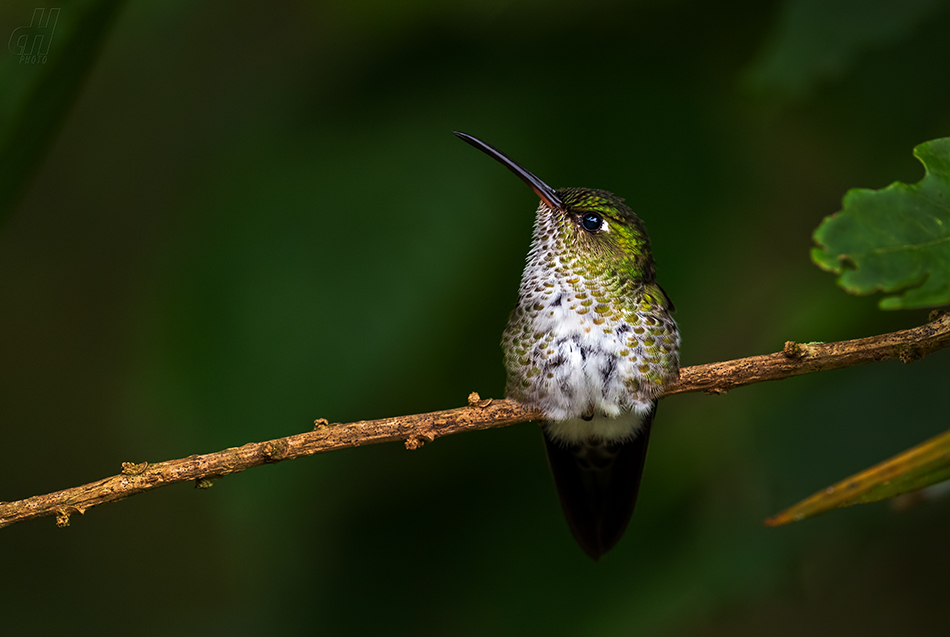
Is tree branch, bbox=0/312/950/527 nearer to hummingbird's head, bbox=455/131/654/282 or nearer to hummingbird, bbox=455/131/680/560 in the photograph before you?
hummingbird, bbox=455/131/680/560

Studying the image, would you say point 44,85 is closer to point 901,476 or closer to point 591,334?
point 591,334

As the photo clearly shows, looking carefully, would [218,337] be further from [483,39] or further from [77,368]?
[77,368]

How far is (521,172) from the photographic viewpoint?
2.11m

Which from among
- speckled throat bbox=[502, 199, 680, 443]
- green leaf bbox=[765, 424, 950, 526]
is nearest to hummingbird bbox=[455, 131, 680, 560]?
speckled throat bbox=[502, 199, 680, 443]

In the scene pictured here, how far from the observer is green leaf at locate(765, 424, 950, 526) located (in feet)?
4.27

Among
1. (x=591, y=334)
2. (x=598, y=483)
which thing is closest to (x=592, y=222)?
(x=591, y=334)

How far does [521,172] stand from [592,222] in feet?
0.85

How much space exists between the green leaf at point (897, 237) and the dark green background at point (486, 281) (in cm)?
83

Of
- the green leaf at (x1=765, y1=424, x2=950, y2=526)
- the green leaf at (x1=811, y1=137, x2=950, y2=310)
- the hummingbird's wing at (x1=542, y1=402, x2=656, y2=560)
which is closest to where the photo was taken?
the green leaf at (x1=811, y1=137, x2=950, y2=310)

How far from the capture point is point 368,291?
6.68 ft

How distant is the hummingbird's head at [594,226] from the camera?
82.8 inches

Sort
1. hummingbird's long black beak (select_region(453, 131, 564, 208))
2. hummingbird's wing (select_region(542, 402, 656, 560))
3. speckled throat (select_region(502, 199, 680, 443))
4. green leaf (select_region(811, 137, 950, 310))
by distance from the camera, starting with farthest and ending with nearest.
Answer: hummingbird's wing (select_region(542, 402, 656, 560)), hummingbird's long black beak (select_region(453, 131, 564, 208)), speckled throat (select_region(502, 199, 680, 443)), green leaf (select_region(811, 137, 950, 310))

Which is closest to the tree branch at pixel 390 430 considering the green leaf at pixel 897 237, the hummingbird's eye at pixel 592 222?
the green leaf at pixel 897 237

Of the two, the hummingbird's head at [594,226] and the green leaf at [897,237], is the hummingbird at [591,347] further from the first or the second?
the green leaf at [897,237]
